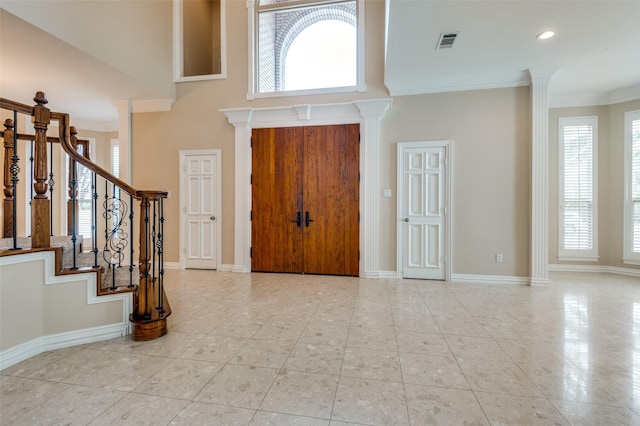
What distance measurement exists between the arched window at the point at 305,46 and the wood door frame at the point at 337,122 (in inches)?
17.5

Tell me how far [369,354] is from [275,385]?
0.78 metres

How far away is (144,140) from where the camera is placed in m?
5.30

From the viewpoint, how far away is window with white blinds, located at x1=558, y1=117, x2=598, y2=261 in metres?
4.97

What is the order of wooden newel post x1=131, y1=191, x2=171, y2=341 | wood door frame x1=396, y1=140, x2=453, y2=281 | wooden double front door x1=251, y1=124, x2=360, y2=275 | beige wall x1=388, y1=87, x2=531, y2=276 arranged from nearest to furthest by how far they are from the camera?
wooden newel post x1=131, y1=191, x2=171, y2=341
beige wall x1=388, y1=87, x2=531, y2=276
wood door frame x1=396, y1=140, x2=453, y2=281
wooden double front door x1=251, y1=124, x2=360, y2=275

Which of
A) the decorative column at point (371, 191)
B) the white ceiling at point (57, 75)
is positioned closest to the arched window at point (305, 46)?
the decorative column at point (371, 191)

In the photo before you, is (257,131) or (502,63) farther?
(257,131)

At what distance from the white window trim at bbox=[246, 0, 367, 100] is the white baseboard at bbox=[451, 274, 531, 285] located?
3.33 m

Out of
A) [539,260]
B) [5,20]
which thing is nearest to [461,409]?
[539,260]

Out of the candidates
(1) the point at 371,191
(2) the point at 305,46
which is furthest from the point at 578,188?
(2) the point at 305,46

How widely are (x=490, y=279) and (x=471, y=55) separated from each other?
3.19 meters

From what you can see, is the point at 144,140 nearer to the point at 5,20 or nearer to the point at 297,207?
the point at 5,20

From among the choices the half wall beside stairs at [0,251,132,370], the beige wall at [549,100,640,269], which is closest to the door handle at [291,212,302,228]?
the half wall beside stairs at [0,251,132,370]

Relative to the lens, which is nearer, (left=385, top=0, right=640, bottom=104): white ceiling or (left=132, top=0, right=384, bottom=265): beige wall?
(left=385, top=0, right=640, bottom=104): white ceiling

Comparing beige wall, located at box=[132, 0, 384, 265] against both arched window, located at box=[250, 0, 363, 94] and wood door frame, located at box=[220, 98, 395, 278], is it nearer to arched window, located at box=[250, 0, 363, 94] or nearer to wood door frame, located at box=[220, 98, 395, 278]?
wood door frame, located at box=[220, 98, 395, 278]
